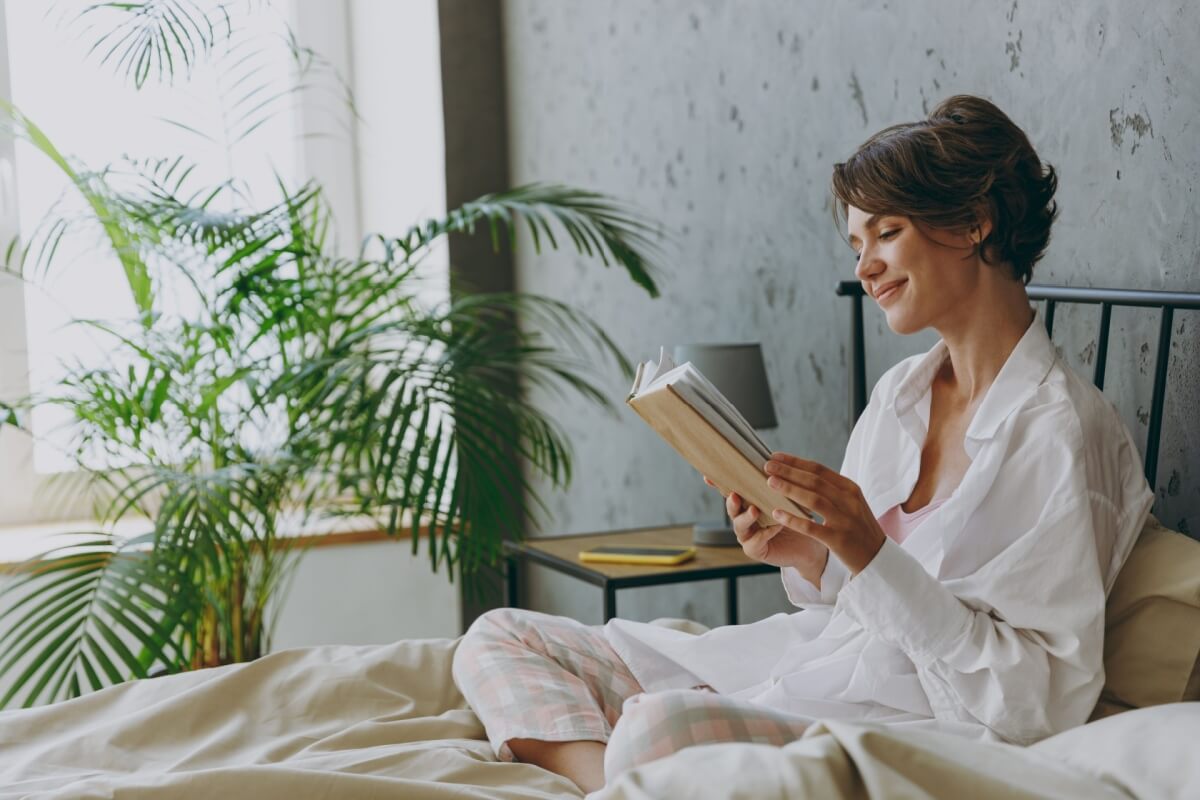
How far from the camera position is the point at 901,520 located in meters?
1.68

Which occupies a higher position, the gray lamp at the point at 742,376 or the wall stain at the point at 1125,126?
the wall stain at the point at 1125,126

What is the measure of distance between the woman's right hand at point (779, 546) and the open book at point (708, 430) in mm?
140

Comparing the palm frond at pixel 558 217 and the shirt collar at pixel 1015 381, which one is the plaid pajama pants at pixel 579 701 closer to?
the shirt collar at pixel 1015 381

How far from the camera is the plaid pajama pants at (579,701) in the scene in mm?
1258

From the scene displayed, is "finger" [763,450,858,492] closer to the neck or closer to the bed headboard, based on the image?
the neck

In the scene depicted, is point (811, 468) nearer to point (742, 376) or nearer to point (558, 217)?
point (742, 376)

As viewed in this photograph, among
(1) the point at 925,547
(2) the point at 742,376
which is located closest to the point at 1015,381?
(1) the point at 925,547

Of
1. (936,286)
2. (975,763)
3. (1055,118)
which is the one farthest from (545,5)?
(975,763)

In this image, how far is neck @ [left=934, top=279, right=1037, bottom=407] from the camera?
163 cm

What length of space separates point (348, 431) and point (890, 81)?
3.87ft

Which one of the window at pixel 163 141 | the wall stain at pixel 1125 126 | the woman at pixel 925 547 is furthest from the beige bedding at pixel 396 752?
the window at pixel 163 141

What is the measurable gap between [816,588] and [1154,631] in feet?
1.50

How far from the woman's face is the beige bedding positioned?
0.53 meters

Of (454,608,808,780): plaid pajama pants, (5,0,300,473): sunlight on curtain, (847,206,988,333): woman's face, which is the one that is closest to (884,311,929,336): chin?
(847,206,988,333): woman's face
